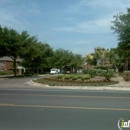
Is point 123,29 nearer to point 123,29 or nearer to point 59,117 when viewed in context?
point 123,29

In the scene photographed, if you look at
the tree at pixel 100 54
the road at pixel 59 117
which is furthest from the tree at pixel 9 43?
the tree at pixel 100 54

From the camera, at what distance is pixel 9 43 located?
36156 mm

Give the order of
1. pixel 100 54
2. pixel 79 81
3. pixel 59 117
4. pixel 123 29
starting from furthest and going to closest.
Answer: pixel 100 54 < pixel 123 29 < pixel 79 81 < pixel 59 117

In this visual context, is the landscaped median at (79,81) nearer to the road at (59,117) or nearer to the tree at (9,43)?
the road at (59,117)

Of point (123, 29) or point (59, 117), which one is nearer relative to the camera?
point (59, 117)

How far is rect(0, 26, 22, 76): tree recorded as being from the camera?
1412 inches

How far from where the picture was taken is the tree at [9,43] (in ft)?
118

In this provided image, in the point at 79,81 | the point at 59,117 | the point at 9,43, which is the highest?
the point at 9,43

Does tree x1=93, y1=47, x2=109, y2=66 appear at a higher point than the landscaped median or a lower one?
Result: higher

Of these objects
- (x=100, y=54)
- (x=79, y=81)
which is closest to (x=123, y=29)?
(x=79, y=81)

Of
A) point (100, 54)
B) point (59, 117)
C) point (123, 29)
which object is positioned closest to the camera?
point (59, 117)

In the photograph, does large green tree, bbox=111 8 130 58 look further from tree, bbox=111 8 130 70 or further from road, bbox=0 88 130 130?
road, bbox=0 88 130 130

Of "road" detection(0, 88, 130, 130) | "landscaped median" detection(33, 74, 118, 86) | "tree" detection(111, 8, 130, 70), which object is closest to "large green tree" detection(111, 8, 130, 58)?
"tree" detection(111, 8, 130, 70)

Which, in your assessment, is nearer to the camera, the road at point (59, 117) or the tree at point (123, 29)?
the road at point (59, 117)
